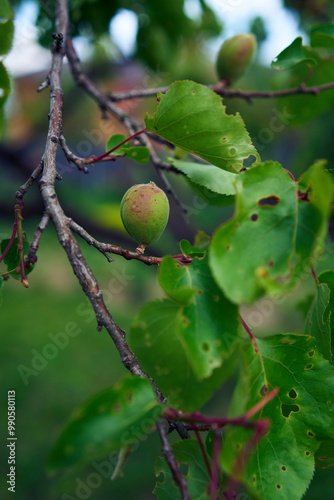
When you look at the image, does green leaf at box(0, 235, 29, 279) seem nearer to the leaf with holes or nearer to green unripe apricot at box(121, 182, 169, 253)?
green unripe apricot at box(121, 182, 169, 253)

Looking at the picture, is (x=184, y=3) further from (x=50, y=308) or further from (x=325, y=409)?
(x=50, y=308)

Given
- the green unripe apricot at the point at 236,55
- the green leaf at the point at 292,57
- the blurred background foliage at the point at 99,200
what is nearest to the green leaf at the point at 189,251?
the blurred background foliage at the point at 99,200

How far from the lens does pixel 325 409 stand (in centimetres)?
82

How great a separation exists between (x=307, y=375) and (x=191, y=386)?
273 millimetres

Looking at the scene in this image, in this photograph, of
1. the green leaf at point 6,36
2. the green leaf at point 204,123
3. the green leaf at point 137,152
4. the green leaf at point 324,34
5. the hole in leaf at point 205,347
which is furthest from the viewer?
the green leaf at point 324,34

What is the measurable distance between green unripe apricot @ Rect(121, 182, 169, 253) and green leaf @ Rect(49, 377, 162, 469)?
1.45 feet

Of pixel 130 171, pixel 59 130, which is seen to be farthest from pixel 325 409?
pixel 130 171

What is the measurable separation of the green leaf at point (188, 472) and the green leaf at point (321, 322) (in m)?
0.36

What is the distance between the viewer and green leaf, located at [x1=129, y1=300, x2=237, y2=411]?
70 centimetres

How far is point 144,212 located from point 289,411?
0.56 meters

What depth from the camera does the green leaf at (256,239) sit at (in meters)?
0.63

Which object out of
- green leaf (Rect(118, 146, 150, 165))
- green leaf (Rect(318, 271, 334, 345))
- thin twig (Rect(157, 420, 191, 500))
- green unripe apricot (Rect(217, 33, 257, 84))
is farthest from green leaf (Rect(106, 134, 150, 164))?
green unripe apricot (Rect(217, 33, 257, 84))

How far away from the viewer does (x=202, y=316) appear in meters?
0.68

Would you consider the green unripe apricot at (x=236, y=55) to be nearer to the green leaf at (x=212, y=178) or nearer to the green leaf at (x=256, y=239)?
the green leaf at (x=212, y=178)
